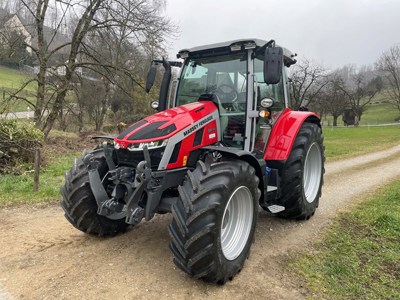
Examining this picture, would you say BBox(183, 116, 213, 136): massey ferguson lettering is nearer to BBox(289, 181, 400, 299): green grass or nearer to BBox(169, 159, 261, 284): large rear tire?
BBox(169, 159, 261, 284): large rear tire

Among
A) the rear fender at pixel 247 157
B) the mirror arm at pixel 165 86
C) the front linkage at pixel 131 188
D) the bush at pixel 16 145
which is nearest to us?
the front linkage at pixel 131 188

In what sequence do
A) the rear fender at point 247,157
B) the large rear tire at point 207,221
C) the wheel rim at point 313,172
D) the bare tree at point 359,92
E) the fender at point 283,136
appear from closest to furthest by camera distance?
1. the large rear tire at point 207,221
2. the rear fender at point 247,157
3. the fender at point 283,136
4. the wheel rim at point 313,172
5. the bare tree at point 359,92

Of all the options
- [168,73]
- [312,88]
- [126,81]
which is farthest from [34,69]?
[312,88]

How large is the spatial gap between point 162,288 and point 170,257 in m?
0.63

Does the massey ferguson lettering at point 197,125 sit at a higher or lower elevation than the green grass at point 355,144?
higher

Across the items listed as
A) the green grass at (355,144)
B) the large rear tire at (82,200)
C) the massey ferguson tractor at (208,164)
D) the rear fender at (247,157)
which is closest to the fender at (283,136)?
the massey ferguson tractor at (208,164)

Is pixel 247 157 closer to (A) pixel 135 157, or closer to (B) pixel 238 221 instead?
(B) pixel 238 221

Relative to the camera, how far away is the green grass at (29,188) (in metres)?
6.34

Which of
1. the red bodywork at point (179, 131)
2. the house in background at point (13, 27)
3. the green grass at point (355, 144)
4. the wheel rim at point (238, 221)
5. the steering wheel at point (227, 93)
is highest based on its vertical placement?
the house in background at point (13, 27)

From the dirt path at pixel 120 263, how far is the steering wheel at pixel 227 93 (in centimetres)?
179

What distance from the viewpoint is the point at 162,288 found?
3.28 m

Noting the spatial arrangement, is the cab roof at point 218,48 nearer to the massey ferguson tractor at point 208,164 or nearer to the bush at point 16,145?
the massey ferguson tractor at point 208,164

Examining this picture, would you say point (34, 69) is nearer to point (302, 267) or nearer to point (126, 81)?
point (126, 81)

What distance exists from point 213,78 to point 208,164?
4.94 ft
